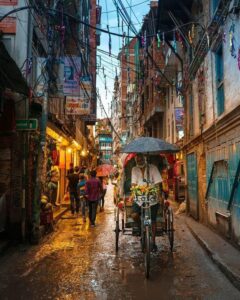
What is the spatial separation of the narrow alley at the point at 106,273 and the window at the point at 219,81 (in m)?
4.01

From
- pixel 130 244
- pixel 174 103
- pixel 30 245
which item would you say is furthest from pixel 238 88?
pixel 174 103

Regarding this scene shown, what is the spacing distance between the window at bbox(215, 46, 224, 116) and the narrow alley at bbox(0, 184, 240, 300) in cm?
401

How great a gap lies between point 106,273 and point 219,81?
274 inches

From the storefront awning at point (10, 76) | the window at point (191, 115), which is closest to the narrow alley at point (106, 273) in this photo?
the storefront awning at point (10, 76)

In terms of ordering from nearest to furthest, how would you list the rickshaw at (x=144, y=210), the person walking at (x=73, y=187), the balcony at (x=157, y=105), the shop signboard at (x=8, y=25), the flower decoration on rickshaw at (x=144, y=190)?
1. the rickshaw at (x=144, y=210)
2. the flower decoration on rickshaw at (x=144, y=190)
3. the shop signboard at (x=8, y=25)
4. the person walking at (x=73, y=187)
5. the balcony at (x=157, y=105)

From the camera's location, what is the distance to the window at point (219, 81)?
36.0 ft

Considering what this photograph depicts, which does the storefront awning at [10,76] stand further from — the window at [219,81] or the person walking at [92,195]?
the window at [219,81]

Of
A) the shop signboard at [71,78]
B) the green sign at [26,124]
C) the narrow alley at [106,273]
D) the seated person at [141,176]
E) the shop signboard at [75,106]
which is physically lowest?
the narrow alley at [106,273]

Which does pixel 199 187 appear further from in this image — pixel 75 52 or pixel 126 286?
pixel 75 52

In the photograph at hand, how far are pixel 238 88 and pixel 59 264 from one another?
219 inches

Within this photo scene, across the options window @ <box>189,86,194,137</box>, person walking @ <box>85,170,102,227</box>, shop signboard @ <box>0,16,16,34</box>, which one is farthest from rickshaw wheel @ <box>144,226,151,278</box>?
window @ <box>189,86,194,137</box>

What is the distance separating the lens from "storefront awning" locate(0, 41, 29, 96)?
317 inches

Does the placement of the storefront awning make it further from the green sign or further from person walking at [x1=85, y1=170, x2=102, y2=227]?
person walking at [x1=85, y1=170, x2=102, y2=227]

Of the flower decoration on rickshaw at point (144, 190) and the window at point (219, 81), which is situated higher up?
the window at point (219, 81)
